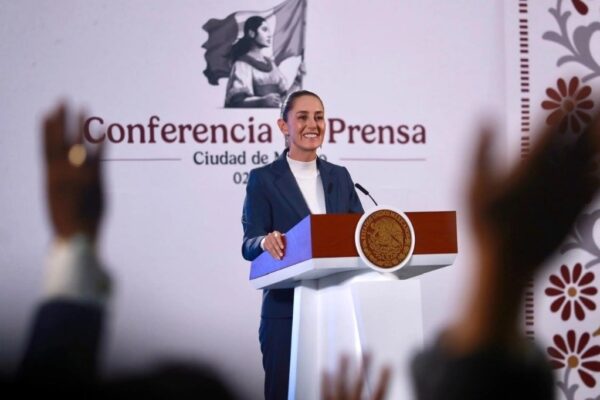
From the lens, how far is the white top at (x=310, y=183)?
11.0 feet

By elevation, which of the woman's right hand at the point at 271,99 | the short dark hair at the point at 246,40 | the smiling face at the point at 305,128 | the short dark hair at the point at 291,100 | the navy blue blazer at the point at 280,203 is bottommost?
the navy blue blazer at the point at 280,203

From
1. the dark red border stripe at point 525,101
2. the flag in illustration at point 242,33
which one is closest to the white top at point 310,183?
the flag in illustration at point 242,33

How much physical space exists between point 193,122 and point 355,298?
68.9 inches

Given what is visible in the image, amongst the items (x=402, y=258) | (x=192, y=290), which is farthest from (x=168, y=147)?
(x=402, y=258)

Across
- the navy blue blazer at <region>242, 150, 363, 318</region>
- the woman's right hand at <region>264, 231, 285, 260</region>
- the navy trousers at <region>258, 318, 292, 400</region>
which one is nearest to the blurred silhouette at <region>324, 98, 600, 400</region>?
the navy trousers at <region>258, 318, 292, 400</region>

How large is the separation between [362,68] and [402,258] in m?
1.82

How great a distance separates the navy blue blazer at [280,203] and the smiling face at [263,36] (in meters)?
0.88

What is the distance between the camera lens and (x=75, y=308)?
3.98m

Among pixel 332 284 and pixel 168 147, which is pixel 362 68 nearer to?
pixel 168 147

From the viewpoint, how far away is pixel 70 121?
407 cm

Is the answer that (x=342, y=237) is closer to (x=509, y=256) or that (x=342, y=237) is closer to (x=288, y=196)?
(x=288, y=196)

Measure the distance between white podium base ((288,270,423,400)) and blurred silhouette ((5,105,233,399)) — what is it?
1.22 m

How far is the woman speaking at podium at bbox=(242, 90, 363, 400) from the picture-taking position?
11.0ft

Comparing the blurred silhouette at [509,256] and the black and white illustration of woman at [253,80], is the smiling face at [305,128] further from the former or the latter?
the blurred silhouette at [509,256]
